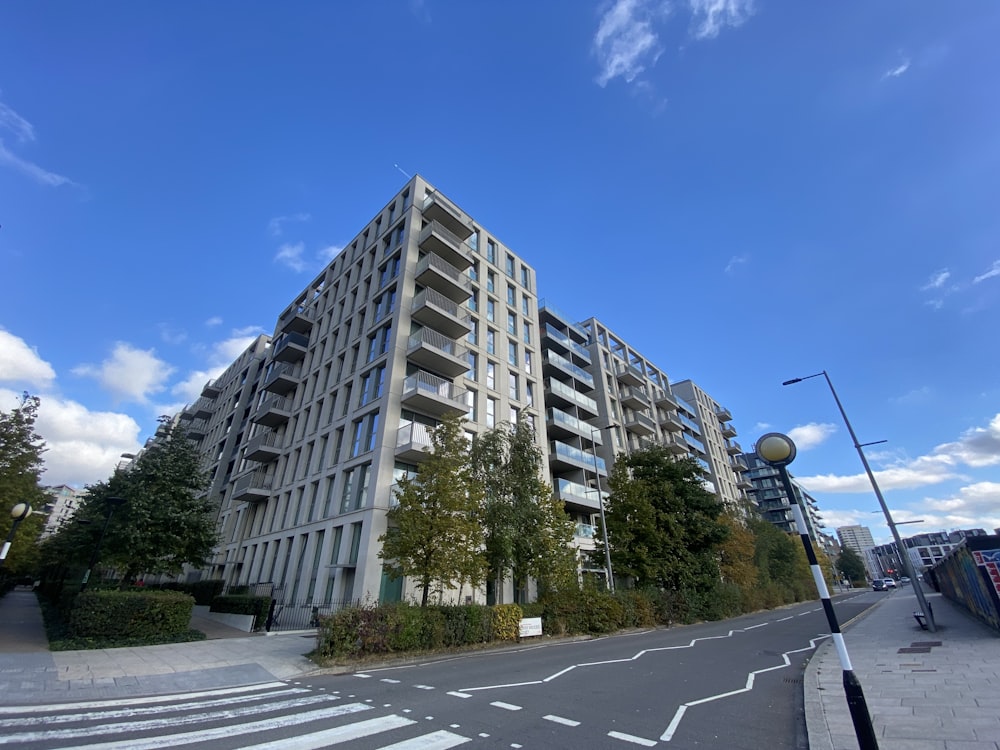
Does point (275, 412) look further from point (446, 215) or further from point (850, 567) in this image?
point (850, 567)

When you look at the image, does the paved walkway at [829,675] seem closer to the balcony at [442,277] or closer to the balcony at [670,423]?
the balcony at [442,277]

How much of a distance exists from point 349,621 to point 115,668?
5064 mm

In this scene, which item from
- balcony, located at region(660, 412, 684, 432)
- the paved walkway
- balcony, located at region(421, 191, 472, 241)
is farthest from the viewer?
balcony, located at region(660, 412, 684, 432)

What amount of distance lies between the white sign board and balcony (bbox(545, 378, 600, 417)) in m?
19.9

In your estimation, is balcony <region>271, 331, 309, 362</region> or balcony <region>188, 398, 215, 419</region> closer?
balcony <region>271, 331, 309, 362</region>

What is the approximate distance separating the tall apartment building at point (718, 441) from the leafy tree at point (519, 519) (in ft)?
144

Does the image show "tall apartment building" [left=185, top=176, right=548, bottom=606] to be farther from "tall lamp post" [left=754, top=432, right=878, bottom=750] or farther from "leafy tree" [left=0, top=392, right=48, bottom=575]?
"tall lamp post" [left=754, top=432, right=878, bottom=750]

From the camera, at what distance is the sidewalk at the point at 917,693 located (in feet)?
18.0

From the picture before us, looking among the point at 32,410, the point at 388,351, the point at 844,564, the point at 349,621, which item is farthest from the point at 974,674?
the point at 844,564

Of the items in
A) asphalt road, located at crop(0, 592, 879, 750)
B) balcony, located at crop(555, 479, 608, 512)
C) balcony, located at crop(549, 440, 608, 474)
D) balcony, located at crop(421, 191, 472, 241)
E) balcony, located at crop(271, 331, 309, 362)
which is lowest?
asphalt road, located at crop(0, 592, 879, 750)

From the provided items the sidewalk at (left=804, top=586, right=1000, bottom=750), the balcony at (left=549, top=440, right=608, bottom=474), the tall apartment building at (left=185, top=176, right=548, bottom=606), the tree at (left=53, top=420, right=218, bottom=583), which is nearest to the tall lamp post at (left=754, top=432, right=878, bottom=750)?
the sidewalk at (left=804, top=586, right=1000, bottom=750)

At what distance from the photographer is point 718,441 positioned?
6656 cm

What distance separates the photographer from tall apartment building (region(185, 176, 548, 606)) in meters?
21.9

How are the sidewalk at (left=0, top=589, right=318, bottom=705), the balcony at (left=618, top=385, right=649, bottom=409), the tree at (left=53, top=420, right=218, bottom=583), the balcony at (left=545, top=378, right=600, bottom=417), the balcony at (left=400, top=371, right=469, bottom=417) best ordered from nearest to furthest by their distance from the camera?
the sidewalk at (left=0, top=589, right=318, bottom=705) < the tree at (left=53, top=420, right=218, bottom=583) < the balcony at (left=400, top=371, right=469, bottom=417) < the balcony at (left=545, top=378, right=600, bottom=417) < the balcony at (left=618, top=385, right=649, bottom=409)
